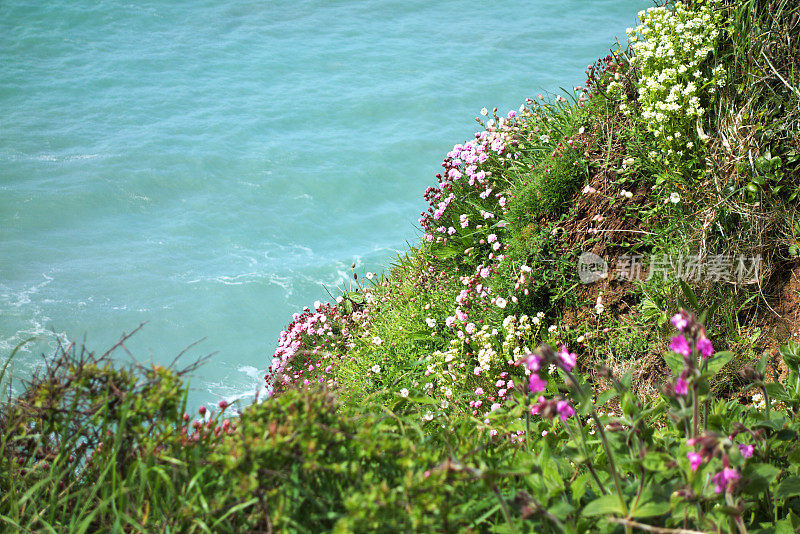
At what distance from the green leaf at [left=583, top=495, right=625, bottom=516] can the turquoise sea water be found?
18.8 feet

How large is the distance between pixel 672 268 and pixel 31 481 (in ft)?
11.4

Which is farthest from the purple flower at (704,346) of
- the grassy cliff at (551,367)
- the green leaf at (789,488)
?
the green leaf at (789,488)

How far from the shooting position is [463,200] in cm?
573

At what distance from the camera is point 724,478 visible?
1.69 metres

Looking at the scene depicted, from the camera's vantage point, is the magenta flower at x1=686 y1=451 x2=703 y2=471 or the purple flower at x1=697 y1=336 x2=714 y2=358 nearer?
the magenta flower at x1=686 y1=451 x2=703 y2=471

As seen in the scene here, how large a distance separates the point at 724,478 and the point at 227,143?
13483 millimetres

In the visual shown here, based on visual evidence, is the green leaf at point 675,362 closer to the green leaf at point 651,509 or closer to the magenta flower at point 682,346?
the magenta flower at point 682,346

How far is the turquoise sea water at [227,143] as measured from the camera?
1042 centimetres

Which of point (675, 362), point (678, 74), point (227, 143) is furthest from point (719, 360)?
point (227, 143)

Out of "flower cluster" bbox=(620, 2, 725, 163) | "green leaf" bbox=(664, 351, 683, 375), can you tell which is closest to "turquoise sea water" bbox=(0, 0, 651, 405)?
"flower cluster" bbox=(620, 2, 725, 163)

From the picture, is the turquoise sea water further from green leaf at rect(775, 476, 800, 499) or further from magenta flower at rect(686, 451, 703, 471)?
magenta flower at rect(686, 451, 703, 471)

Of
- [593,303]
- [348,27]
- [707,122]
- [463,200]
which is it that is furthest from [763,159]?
[348,27]

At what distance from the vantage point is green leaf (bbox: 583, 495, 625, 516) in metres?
1.79

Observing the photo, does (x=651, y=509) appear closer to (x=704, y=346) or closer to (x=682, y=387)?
(x=682, y=387)
